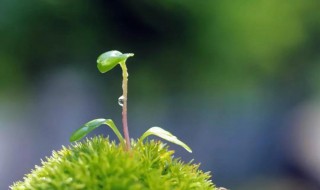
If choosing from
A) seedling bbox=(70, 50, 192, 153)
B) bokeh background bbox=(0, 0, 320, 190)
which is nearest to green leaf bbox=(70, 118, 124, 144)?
seedling bbox=(70, 50, 192, 153)

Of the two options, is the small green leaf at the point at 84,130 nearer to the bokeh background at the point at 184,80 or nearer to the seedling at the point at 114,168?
the seedling at the point at 114,168

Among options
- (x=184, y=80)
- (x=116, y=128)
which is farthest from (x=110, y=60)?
(x=184, y=80)

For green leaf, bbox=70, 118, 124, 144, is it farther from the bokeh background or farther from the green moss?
the bokeh background

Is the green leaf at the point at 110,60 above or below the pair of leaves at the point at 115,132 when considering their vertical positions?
above

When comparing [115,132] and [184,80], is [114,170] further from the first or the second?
[184,80]

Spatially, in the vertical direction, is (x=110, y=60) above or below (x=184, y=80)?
below

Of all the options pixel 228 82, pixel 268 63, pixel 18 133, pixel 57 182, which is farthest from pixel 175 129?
pixel 57 182

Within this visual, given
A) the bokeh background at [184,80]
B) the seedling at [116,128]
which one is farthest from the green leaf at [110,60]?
the bokeh background at [184,80]
